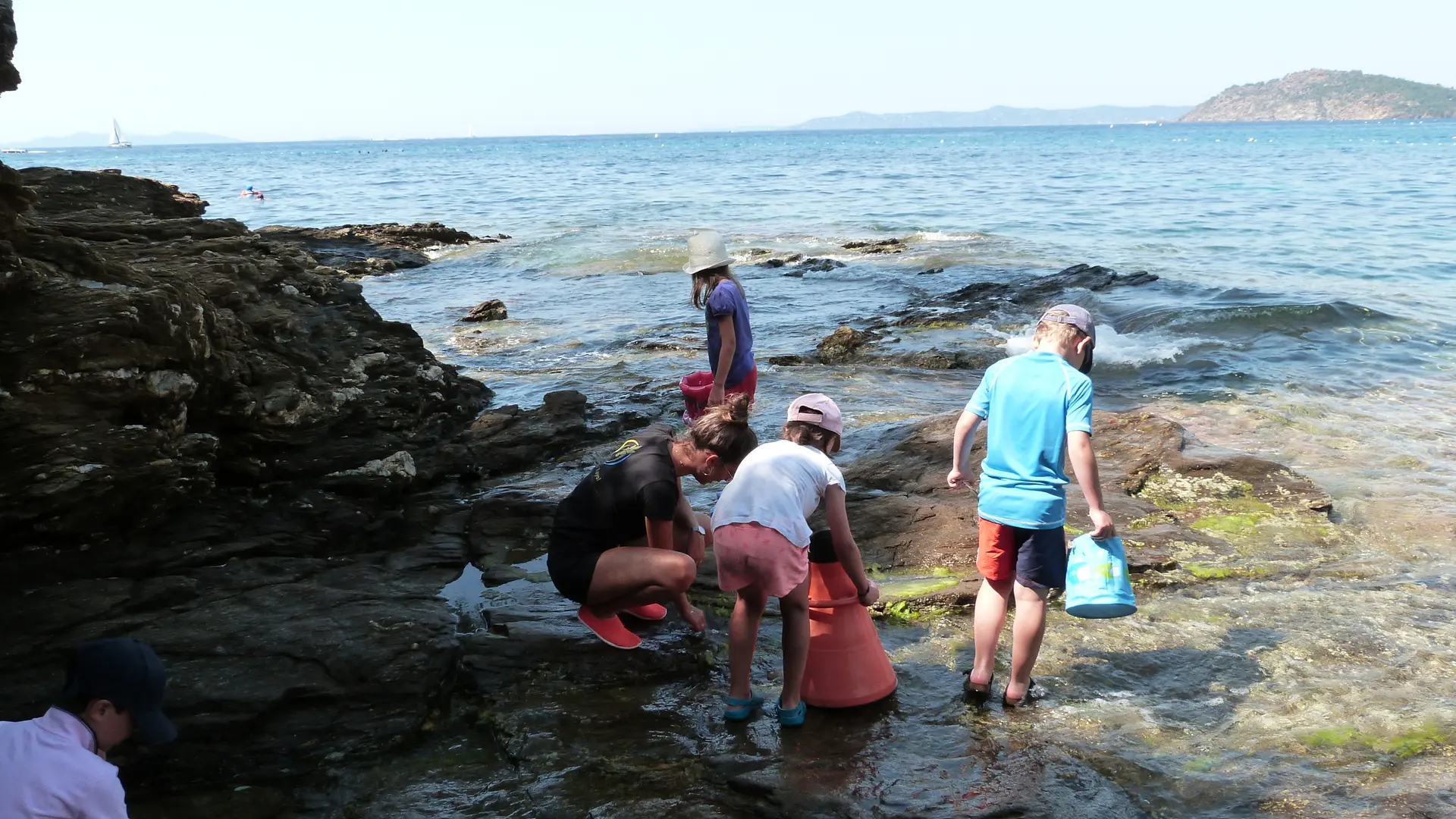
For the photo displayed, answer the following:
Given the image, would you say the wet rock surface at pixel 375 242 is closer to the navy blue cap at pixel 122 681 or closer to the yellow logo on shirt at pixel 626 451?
the yellow logo on shirt at pixel 626 451

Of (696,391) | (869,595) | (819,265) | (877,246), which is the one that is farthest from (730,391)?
(877,246)

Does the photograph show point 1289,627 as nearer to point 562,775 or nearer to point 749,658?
point 749,658

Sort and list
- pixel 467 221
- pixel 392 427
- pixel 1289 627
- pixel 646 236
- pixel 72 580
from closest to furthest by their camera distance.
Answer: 1. pixel 72 580
2. pixel 1289 627
3. pixel 392 427
4. pixel 646 236
5. pixel 467 221

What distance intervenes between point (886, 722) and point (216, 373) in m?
4.14

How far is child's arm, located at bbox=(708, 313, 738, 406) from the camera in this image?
6531 mm

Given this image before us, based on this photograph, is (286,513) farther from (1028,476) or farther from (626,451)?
(1028,476)

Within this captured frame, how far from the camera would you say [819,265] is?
2319 cm

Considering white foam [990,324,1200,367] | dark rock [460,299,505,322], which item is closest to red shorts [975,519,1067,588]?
white foam [990,324,1200,367]

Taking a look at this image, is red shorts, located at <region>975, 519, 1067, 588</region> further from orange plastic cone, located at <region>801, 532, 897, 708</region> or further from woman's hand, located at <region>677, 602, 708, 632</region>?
woman's hand, located at <region>677, 602, 708, 632</region>

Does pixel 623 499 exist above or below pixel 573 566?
above

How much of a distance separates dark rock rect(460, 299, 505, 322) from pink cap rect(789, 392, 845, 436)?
1325 cm

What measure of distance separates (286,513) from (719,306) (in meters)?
2.82

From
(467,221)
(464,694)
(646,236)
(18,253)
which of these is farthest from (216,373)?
(467,221)

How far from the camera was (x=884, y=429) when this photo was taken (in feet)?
31.4
